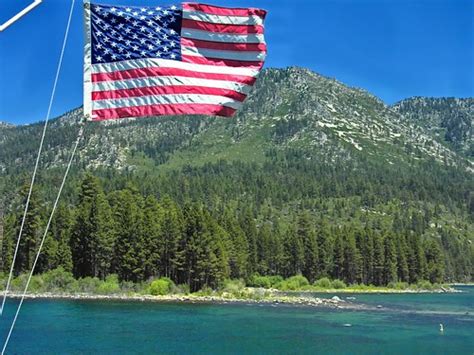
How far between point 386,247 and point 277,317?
84.4 meters

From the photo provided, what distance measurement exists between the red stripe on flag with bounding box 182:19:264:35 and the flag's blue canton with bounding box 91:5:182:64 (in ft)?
0.74

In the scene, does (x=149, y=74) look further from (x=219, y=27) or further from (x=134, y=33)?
(x=219, y=27)

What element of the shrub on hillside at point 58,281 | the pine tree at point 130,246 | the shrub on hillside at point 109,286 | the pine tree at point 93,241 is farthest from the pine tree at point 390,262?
the shrub on hillside at point 58,281

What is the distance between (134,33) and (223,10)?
1797mm

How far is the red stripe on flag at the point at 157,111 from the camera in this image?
11.5 metres

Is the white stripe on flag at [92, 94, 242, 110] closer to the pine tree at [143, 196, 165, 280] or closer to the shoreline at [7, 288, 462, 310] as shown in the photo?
the shoreline at [7, 288, 462, 310]

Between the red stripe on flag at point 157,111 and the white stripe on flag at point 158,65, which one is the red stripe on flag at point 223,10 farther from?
the red stripe on flag at point 157,111

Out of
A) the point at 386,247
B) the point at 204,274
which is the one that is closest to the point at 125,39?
the point at 204,274

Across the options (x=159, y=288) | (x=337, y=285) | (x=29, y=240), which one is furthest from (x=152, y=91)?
(x=337, y=285)

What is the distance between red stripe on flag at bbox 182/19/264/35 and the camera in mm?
12000

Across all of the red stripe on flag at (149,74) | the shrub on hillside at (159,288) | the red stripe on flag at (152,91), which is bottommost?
the shrub on hillside at (159,288)

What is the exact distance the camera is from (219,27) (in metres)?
12.0

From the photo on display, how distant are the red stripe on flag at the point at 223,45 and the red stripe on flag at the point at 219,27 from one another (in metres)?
0.23

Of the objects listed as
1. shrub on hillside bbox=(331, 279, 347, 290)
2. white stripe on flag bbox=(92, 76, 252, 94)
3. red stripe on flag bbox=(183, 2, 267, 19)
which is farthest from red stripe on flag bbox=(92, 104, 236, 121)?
shrub on hillside bbox=(331, 279, 347, 290)
